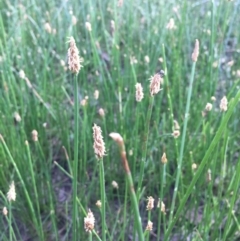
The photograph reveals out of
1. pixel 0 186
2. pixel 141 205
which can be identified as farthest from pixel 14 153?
pixel 141 205

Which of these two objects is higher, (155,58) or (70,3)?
(70,3)

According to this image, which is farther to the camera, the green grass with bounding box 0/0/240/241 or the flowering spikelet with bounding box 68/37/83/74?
the green grass with bounding box 0/0/240/241

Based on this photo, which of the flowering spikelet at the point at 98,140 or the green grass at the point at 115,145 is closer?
the flowering spikelet at the point at 98,140

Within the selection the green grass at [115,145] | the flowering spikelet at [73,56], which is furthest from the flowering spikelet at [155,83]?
the green grass at [115,145]

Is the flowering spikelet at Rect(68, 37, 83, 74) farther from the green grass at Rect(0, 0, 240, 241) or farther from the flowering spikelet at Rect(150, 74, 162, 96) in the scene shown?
the green grass at Rect(0, 0, 240, 241)

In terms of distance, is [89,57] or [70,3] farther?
[70,3]

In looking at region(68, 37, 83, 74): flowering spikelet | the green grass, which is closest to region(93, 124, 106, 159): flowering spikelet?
region(68, 37, 83, 74): flowering spikelet

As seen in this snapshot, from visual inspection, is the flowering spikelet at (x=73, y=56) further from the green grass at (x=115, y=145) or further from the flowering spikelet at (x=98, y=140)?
the green grass at (x=115, y=145)

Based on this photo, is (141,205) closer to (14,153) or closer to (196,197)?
(196,197)

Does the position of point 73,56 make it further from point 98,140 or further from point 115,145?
point 115,145
